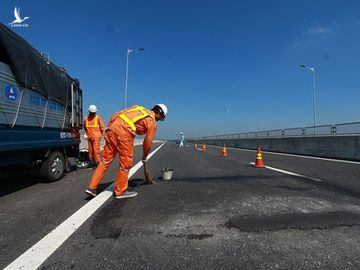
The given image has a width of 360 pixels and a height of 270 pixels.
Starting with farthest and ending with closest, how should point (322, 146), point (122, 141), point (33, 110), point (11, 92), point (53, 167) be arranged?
point (322, 146) → point (53, 167) → point (33, 110) → point (11, 92) → point (122, 141)

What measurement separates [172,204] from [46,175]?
12.7 feet

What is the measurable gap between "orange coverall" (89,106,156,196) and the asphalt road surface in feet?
1.33

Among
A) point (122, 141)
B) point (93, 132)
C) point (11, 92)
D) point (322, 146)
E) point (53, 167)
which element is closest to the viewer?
point (122, 141)

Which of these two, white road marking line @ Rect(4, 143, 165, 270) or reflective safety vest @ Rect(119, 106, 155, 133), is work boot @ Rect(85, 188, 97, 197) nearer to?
white road marking line @ Rect(4, 143, 165, 270)

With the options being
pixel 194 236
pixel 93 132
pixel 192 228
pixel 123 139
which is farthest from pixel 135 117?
pixel 93 132

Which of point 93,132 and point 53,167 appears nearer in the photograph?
point 53,167

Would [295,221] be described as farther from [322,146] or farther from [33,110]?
[322,146]

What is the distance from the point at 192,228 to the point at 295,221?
1392mm

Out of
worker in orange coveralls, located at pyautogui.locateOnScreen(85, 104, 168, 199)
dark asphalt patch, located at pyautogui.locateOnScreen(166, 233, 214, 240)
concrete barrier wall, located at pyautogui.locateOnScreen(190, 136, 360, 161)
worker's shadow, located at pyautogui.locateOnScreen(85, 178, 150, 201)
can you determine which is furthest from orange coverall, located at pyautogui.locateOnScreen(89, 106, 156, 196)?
concrete barrier wall, located at pyautogui.locateOnScreen(190, 136, 360, 161)

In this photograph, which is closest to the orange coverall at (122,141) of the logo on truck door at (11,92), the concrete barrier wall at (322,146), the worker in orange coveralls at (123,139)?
the worker in orange coveralls at (123,139)

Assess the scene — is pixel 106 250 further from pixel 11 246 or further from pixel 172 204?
pixel 172 204

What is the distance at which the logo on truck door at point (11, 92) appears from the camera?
5.71m

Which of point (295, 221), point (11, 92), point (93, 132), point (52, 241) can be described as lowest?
point (52, 241)

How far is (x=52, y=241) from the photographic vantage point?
3.45m
